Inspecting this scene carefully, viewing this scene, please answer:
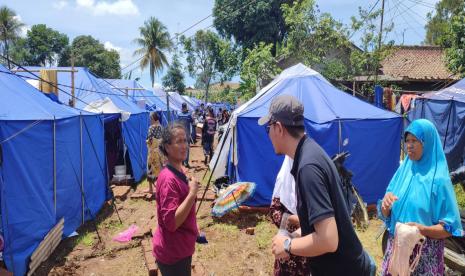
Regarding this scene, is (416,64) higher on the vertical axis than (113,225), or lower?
higher

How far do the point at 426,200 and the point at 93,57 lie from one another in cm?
3975

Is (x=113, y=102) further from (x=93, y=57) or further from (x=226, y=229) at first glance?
(x=93, y=57)

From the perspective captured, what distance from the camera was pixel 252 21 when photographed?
2898cm

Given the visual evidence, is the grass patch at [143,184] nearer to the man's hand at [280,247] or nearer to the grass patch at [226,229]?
the grass patch at [226,229]

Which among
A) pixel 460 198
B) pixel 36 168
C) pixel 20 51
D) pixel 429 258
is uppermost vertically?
pixel 20 51

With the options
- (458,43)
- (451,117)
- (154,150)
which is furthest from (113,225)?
(458,43)

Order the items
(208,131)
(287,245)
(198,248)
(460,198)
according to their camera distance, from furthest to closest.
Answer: (208,131) → (460,198) → (198,248) → (287,245)

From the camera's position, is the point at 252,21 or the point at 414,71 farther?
the point at 252,21

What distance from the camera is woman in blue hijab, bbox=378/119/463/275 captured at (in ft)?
8.31

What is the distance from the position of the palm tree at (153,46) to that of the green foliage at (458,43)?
102 ft

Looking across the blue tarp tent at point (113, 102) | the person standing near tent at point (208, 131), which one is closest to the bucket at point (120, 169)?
the blue tarp tent at point (113, 102)

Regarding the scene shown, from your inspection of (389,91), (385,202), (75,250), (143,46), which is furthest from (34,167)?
(143,46)

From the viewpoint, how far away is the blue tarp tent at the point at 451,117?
8.90 meters

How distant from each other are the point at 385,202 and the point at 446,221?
49 cm
